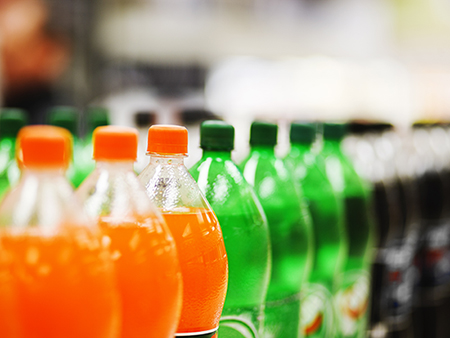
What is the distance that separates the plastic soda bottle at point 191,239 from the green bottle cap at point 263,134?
0.89 feet

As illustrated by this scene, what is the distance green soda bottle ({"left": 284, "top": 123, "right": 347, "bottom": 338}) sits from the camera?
100cm

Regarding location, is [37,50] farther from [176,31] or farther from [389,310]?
[389,310]

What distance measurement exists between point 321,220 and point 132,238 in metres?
0.63

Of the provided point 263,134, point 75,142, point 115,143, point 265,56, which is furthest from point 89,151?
point 265,56

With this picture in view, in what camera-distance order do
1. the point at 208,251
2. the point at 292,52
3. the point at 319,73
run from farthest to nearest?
1. the point at 292,52
2. the point at 319,73
3. the point at 208,251

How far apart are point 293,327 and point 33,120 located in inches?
103

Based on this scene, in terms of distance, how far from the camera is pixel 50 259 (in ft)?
1.26

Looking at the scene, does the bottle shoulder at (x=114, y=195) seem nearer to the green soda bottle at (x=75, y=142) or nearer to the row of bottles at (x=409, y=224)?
the green soda bottle at (x=75, y=142)

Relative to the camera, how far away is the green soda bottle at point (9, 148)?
31.1 inches

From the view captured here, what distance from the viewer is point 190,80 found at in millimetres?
3750

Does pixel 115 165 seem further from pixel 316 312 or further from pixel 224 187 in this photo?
pixel 316 312

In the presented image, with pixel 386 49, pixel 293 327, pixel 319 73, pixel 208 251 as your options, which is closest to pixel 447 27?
pixel 386 49

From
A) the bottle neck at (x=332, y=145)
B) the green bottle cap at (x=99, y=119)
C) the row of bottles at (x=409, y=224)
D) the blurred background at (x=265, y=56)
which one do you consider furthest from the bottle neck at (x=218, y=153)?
the blurred background at (x=265, y=56)

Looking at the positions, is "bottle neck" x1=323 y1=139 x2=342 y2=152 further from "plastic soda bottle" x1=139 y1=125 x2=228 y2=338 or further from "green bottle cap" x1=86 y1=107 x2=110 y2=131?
"plastic soda bottle" x1=139 y1=125 x2=228 y2=338
